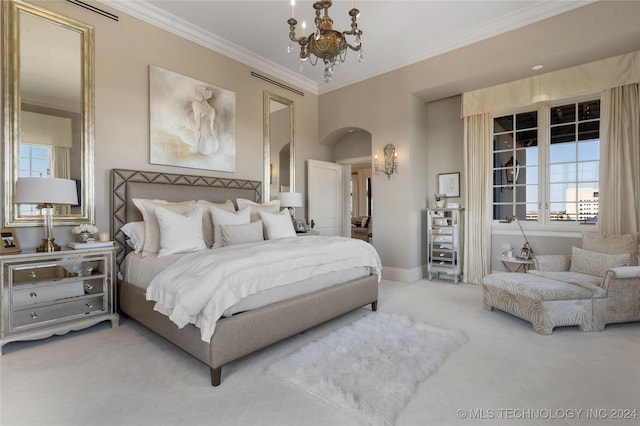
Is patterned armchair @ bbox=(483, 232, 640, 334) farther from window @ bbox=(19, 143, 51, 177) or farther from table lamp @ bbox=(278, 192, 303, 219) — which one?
window @ bbox=(19, 143, 51, 177)

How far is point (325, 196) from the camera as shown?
6.15 m

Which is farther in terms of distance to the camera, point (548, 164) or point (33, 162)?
point (548, 164)

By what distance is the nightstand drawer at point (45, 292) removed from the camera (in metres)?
2.59

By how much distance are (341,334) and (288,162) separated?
344 cm

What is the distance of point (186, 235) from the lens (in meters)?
3.11

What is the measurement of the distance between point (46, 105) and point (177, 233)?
179 centimetres

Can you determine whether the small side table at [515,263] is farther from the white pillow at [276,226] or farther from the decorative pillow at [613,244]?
the white pillow at [276,226]

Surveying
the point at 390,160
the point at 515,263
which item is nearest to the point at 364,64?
the point at 390,160

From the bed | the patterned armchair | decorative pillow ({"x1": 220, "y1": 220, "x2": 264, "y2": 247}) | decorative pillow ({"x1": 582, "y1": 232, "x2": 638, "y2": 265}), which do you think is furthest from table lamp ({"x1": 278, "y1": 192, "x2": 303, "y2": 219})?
decorative pillow ({"x1": 582, "y1": 232, "x2": 638, "y2": 265})

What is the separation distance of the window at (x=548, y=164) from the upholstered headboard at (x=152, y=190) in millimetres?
4078

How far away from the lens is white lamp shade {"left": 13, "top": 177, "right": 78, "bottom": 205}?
266cm

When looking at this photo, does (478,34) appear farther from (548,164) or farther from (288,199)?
(288,199)

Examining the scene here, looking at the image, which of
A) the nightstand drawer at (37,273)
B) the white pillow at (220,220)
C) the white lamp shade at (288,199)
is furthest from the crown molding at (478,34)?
the nightstand drawer at (37,273)

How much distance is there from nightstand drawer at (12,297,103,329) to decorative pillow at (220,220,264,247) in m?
1.30
